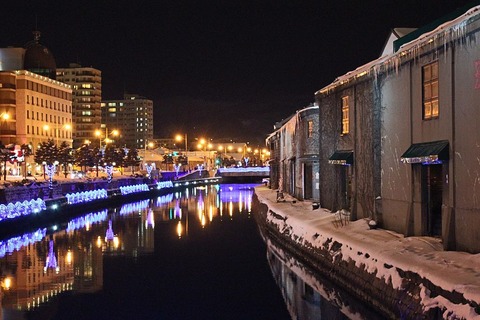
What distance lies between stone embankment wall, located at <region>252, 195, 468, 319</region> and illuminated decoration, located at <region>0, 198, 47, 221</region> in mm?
16438

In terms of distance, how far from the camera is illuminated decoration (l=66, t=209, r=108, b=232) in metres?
40.3

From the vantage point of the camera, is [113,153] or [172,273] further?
[113,153]

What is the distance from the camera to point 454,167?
17000 millimetres

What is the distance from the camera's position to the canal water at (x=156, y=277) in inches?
701

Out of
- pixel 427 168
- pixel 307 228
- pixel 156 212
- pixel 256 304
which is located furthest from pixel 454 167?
pixel 156 212

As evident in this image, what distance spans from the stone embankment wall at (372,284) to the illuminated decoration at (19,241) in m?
13.3

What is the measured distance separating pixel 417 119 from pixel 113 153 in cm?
9316

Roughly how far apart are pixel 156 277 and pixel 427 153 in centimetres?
1126

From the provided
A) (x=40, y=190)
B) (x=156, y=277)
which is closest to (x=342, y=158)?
(x=156, y=277)

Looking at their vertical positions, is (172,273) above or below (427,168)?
below

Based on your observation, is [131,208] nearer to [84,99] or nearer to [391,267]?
[391,267]

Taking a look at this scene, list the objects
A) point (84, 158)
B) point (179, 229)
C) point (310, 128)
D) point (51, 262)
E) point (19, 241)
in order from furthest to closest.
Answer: point (84, 158) < point (179, 229) < point (310, 128) < point (19, 241) < point (51, 262)

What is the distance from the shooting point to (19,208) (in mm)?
35688

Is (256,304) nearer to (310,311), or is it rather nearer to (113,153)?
(310,311)
